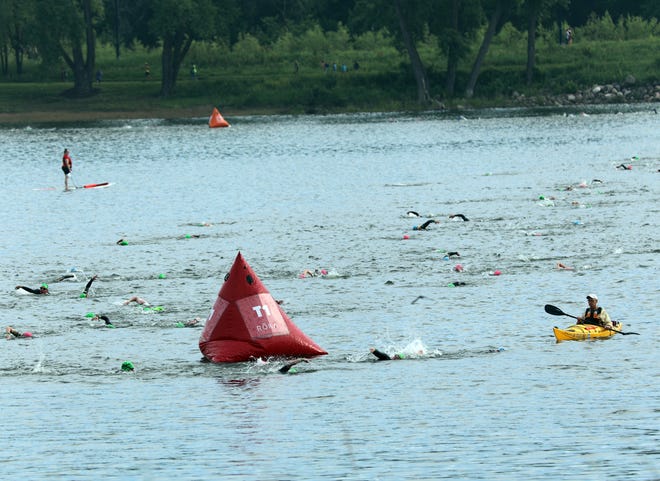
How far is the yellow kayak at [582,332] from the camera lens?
26.4 meters

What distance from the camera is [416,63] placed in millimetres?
114500

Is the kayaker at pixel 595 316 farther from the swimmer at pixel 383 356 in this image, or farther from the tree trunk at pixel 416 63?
the tree trunk at pixel 416 63

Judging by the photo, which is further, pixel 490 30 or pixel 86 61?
pixel 86 61

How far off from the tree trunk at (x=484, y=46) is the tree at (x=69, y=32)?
31866 millimetres

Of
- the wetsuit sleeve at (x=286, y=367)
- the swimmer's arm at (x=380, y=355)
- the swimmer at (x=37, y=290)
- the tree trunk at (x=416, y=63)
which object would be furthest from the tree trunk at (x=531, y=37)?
the wetsuit sleeve at (x=286, y=367)

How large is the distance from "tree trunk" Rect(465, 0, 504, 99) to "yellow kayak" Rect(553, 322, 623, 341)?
85.5 m

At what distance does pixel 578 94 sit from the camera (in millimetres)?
120375

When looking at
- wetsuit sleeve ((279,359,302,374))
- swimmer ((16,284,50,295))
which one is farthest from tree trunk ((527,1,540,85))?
wetsuit sleeve ((279,359,302,374))

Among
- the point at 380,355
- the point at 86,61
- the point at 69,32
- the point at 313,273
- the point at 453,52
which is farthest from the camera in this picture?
the point at 86,61

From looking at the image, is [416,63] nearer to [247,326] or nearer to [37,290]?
[37,290]

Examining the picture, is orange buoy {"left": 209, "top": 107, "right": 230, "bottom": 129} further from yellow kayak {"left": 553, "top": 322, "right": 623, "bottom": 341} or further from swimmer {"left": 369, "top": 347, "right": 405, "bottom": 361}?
swimmer {"left": 369, "top": 347, "right": 405, "bottom": 361}

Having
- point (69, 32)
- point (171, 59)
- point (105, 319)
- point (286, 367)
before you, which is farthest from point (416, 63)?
point (286, 367)

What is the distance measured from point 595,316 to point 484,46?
87932 mm

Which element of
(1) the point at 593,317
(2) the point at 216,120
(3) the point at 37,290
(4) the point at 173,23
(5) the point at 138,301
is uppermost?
(4) the point at 173,23
